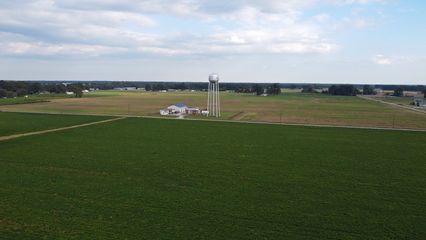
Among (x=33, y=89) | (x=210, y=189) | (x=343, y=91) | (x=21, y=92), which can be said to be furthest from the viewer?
(x=343, y=91)

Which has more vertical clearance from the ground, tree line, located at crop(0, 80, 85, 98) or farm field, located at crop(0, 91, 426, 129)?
tree line, located at crop(0, 80, 85, 98)

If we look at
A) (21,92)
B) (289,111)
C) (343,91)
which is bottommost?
(289,111)

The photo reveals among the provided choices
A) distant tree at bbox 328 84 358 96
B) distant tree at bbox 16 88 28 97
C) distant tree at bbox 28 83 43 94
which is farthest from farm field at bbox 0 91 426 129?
distant tree at bbox 328 84 358 96

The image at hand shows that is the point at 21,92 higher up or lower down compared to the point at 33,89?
lower down

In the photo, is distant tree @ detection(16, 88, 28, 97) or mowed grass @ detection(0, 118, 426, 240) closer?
mowed grass @ detection(0, 118, 426, 240)

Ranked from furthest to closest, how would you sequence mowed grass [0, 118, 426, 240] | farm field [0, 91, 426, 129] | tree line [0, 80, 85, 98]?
1. tree line [0, 80, 85, 98]
2. farm field [0, 91, 426, 129]
3. mowed grass [0, 118, 426, 240]

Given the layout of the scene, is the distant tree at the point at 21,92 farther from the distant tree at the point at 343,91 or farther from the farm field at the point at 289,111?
the distant tree at the point at 343,91

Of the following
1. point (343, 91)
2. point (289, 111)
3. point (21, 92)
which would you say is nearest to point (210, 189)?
point (289, 111)

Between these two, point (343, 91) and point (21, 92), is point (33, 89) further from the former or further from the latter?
point (343, 91)

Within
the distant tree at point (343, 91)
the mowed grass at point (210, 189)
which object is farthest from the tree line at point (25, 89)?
the distant tree at point (343, 91)

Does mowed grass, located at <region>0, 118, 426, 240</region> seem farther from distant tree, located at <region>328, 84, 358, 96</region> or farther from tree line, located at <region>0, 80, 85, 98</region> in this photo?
distant tree, located at <region>328, 84, 358, 96</region>

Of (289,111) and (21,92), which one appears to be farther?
(21,92)
